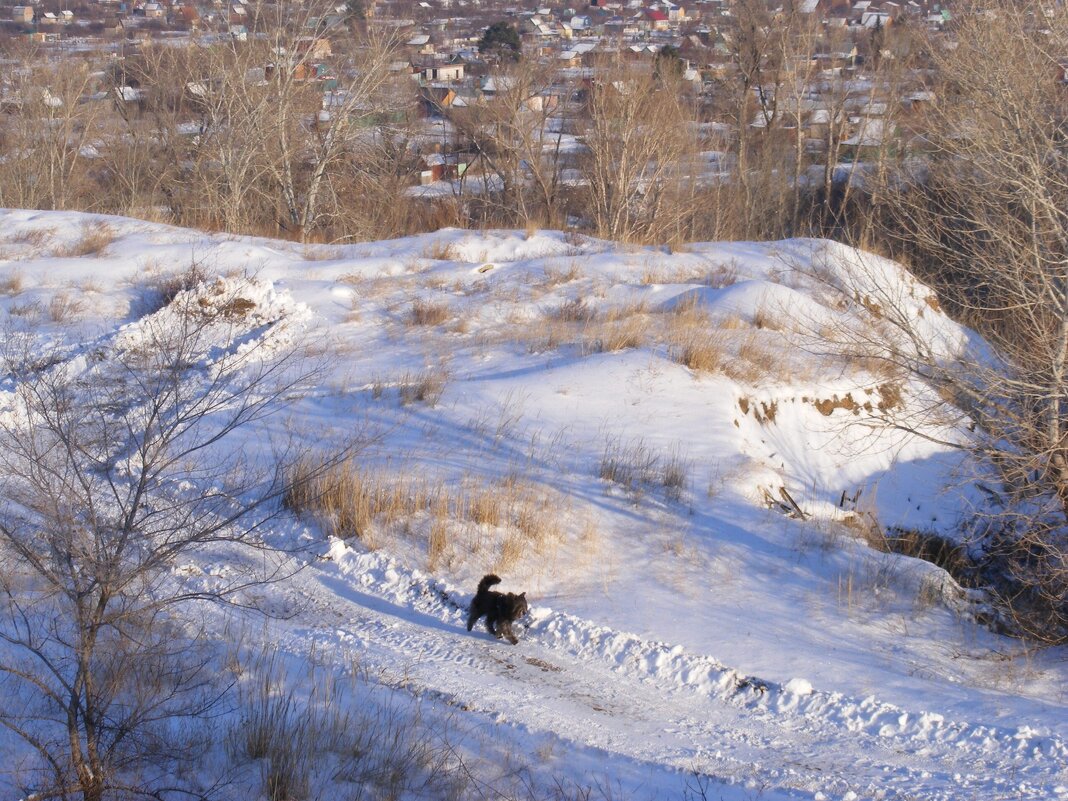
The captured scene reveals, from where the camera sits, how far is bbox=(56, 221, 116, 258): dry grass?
46.8 ft

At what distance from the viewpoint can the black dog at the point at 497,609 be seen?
17.8 ft

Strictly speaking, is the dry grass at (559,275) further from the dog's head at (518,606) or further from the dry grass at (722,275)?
the dog's head at (518,606)

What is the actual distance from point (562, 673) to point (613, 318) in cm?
682

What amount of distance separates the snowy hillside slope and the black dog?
90mm

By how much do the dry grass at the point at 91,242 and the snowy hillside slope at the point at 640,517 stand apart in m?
0.20

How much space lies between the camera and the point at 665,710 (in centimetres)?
494

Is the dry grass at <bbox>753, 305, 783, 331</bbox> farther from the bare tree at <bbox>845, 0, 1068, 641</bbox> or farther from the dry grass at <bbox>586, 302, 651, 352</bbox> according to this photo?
the bare tree at <bbox>845, 0, 1068, 641</bbox>

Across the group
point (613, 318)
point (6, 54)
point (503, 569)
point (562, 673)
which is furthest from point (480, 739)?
point (6, 54)

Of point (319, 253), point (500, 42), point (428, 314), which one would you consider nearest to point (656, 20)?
point (500, 42)

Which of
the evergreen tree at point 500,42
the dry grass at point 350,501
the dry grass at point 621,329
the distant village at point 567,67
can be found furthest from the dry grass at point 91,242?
the evergreen tree at point 500,42

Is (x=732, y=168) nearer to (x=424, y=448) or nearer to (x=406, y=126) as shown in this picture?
(x=406, y=126)

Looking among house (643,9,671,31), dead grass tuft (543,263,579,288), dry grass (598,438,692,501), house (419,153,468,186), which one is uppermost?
house (643,9,671,31)

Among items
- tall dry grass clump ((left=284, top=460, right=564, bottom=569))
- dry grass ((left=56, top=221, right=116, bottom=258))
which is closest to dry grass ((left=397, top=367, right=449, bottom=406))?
tall dry grass clump ((left=284, top=460, right=564, bottom=569))

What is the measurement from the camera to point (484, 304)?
12344mm
